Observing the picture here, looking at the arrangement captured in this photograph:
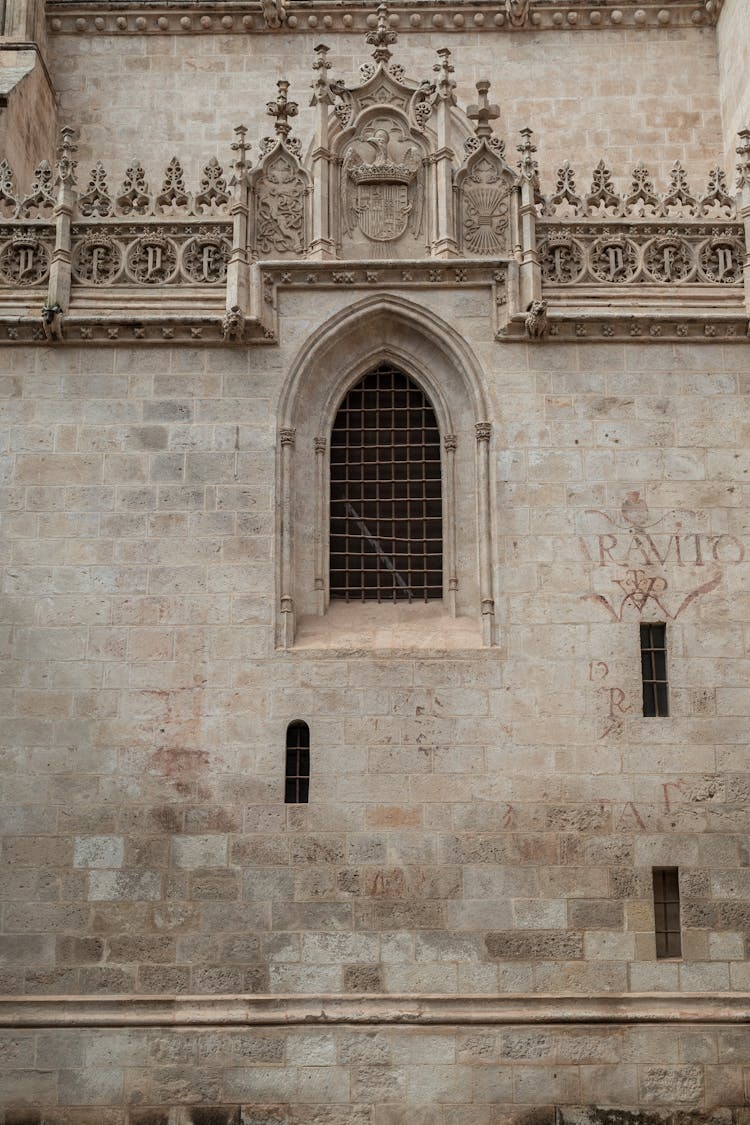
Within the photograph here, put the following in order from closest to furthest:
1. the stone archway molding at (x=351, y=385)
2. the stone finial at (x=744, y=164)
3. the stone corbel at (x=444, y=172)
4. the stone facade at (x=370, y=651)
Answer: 1. the stone facade at (x=370, y=651)
2. the stone archway molding at (x=351, y=385)
3. the stone corbel at (x=444, y=172)
4. the stone finial at (x=744, y=164)

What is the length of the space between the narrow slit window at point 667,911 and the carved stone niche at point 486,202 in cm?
665

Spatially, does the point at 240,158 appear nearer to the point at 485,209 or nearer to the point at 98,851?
the point at 485,209

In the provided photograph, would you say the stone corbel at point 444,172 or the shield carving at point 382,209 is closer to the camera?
the stone corbel at point 444,172

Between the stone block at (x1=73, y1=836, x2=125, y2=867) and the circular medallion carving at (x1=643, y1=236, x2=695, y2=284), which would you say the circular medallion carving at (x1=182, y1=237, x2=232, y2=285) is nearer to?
the circular medallion carving at (x1=643, y1=236, x2=695, y2=284)

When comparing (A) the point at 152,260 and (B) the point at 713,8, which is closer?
(A) the point at 152,260

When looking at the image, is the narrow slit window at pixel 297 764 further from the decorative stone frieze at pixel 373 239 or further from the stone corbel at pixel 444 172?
the stone corbel at pixel 444 172

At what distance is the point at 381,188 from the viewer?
16.4 meters

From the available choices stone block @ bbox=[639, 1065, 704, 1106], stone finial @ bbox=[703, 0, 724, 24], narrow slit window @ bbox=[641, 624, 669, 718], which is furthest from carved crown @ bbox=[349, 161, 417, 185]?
stone block @ bbox=[639, 1065, 704, 1106]

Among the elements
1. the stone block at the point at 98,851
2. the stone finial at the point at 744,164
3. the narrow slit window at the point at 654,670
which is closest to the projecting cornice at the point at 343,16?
the stone finial at the point at 744,164

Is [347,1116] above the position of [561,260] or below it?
below

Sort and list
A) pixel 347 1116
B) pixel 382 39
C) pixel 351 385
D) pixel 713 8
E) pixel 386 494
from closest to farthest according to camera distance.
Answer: pixel 347 1116 → pixel 386 494 → pixel 351 385 → pixel 382 39 → pixel 713 8

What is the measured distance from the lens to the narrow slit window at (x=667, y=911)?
1441cm

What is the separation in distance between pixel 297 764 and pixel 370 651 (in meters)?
1.33

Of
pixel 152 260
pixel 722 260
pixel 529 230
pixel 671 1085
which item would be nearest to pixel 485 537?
pixel 529 230
